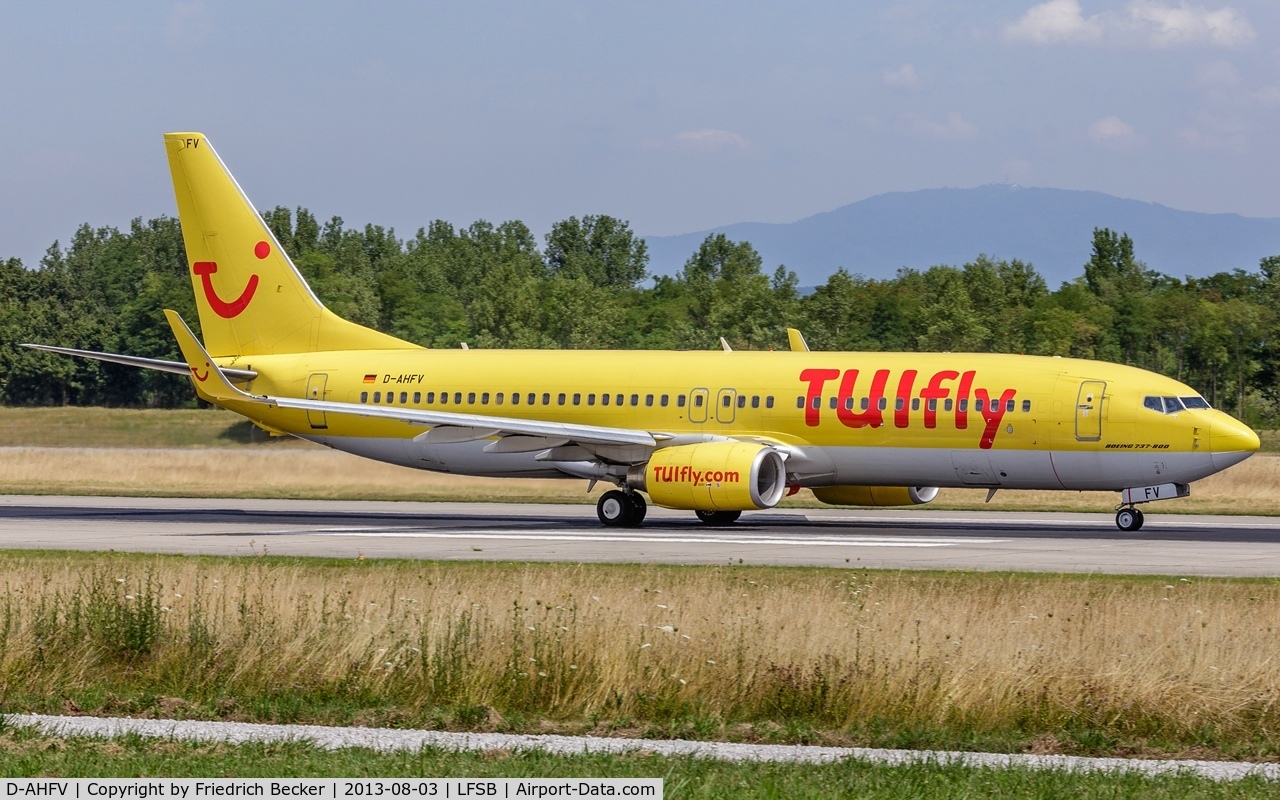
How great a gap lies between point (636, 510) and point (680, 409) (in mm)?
2508

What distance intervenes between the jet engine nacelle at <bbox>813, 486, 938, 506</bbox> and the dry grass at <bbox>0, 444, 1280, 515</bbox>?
4675mm

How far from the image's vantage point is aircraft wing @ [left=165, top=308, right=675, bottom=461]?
35.3m

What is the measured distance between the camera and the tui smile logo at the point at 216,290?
42250mm

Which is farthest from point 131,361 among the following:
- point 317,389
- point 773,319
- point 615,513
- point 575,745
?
point 773,319

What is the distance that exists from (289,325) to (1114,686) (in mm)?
31173

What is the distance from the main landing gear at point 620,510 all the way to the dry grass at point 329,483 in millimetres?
8376

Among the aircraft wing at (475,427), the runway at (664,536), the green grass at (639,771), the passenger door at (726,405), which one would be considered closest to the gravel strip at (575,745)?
the green grass at (639,771)

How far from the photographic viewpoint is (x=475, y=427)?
35.7m

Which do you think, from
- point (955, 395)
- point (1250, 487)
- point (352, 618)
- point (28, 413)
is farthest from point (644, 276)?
point (352, 618)

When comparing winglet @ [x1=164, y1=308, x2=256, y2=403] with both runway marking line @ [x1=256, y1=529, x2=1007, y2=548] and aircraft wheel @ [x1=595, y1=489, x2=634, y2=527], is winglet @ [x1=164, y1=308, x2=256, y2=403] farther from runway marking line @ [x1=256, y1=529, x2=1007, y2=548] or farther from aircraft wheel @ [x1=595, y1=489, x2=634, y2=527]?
aircraft wheel @ [x1=595, y1=489, x2=634, y2=527]

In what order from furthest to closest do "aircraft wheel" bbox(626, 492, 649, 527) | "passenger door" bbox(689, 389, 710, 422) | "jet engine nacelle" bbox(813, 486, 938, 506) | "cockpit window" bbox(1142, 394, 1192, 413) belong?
"jet engine nacelle" bbox(813, 486, 938, 506) < "passenger door" bbox(689, 389, 710, 422) < "aircraft wheel" bbox(626, 492, 649, 527) < "cockpit window" bbox(1142, 394, 1192, 413)

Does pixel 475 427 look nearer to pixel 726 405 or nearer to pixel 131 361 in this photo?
pixel 726 405

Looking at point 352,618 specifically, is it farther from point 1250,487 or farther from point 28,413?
point 28,413
